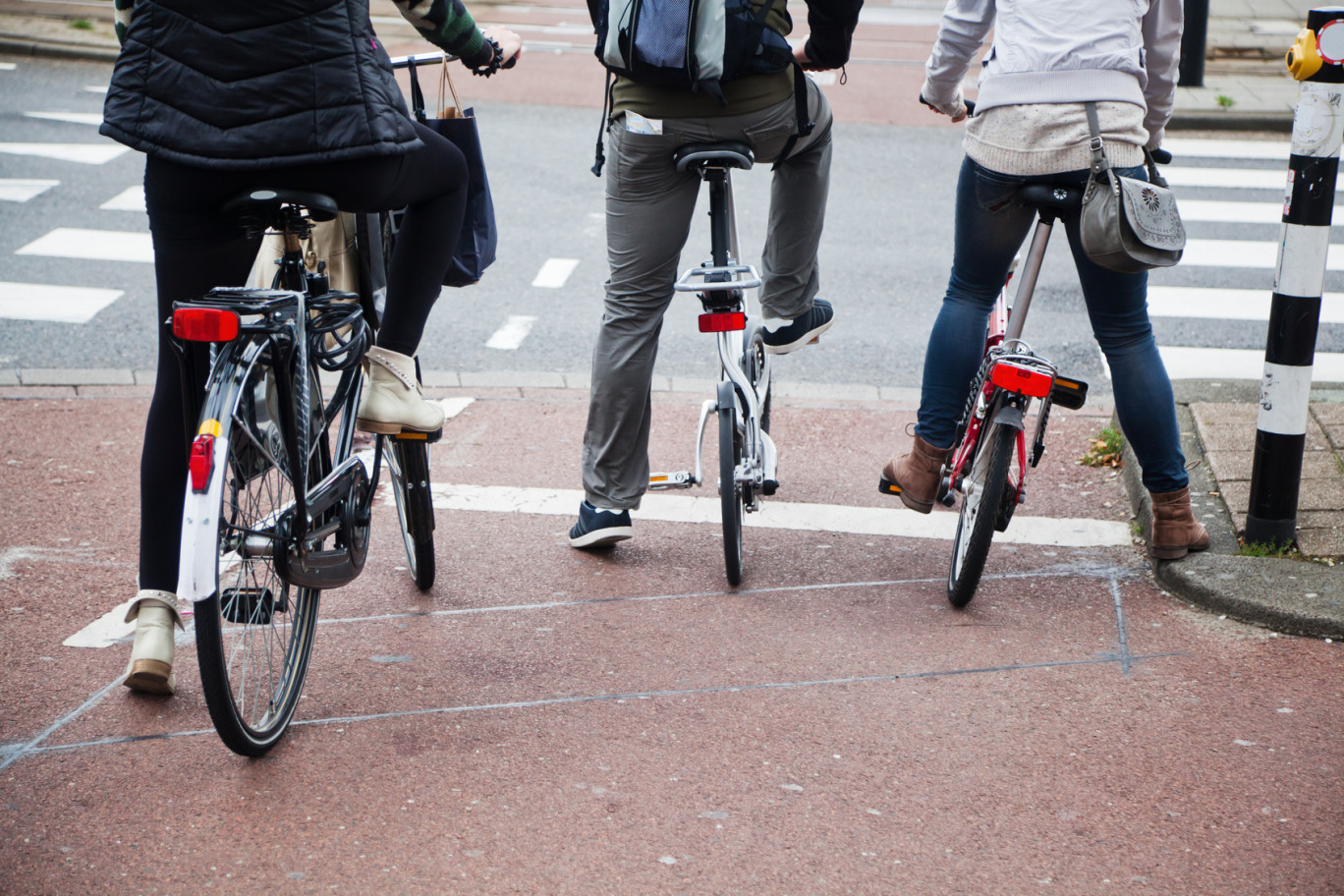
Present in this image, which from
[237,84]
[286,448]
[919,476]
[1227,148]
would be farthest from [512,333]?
[1227,148]

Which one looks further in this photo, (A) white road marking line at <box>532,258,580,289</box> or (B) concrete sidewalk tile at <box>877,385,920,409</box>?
(A) white road marking line at <box>532,258,580,289</box>

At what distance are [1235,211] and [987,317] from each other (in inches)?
240

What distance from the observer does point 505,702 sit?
10.5 feet

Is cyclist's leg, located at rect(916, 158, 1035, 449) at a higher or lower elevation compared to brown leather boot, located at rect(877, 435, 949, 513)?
higher

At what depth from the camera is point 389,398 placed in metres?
3.31

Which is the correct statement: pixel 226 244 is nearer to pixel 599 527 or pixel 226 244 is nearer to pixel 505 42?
pixel 505 42

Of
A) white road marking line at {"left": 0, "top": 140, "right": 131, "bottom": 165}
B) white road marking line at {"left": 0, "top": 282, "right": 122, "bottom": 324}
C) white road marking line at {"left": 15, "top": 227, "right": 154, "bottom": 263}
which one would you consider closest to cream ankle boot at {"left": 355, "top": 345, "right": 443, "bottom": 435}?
white road marking line at {"left": 0, "top": 282, "right": 122, "bottom": 324}

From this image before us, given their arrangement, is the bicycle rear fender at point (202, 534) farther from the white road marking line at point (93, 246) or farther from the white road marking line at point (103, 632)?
the white road marking line at point (93, 246)

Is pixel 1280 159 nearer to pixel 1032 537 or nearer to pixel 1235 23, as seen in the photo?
pixel 1235 23

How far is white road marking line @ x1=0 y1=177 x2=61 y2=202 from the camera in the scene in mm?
8977

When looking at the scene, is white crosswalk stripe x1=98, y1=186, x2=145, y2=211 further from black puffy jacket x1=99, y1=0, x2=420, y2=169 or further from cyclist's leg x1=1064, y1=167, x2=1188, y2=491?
cyclist's leg x1=1064, y1=167, x2=1188, y2=491

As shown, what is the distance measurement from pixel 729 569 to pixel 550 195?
580 centimetres

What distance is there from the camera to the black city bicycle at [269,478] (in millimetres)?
2596

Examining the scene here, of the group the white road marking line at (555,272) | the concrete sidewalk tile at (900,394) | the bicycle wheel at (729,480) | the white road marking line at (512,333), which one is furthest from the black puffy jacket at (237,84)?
the white road marking line at (555,272)
